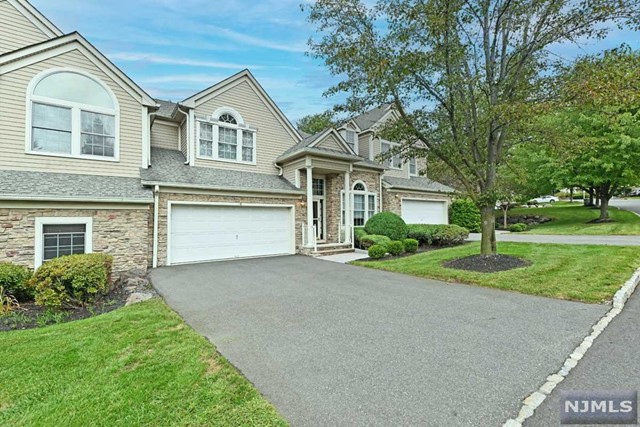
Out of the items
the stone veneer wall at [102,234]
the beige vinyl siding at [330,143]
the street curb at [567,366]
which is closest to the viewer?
the street curb at [567,366]

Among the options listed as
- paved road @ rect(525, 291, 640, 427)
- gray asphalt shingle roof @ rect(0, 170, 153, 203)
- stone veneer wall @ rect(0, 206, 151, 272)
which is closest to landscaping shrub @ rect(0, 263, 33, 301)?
stone veneer wall @ rect(0, 206, 151, 272)

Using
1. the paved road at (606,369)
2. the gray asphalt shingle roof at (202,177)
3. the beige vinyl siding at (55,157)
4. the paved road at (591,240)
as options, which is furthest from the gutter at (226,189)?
the paved road at (591,240)

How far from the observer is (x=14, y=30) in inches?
423

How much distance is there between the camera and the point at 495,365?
11.6 ft

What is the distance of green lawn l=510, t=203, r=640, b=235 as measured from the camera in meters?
17.6

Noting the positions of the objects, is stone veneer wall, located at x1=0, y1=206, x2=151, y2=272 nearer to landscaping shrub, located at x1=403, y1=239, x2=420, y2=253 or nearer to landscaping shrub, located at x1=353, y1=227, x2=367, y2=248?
landscaping shrub, located at x1=353, y1=227, x2=367, y2=248

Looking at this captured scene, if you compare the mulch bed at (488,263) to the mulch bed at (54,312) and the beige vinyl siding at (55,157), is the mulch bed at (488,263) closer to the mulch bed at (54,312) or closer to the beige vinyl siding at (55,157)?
the mulch bed at (54,312)

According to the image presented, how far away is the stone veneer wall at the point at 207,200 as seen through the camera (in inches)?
422

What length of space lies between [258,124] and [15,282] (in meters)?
10.3

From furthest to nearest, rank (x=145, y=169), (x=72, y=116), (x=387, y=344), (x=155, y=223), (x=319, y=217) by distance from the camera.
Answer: (x=319, y=217), (x=145, y=169), (x=155, y=223), (x=72, y=116), (x=387, y=344)

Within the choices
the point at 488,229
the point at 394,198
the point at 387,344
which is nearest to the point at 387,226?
the point at 394,198

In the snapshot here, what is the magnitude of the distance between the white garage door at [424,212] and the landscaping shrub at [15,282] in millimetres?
16360

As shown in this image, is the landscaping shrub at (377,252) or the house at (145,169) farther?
the landscaping shrub at (377,252)

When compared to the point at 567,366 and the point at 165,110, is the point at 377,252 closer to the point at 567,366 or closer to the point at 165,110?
the point at 567,366
